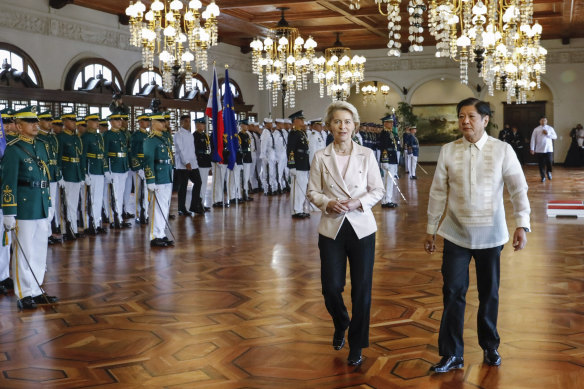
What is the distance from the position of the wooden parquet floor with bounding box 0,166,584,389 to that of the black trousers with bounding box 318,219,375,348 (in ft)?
0.73

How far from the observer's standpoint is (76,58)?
1473cm

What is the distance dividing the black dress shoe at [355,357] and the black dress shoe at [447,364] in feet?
1.34

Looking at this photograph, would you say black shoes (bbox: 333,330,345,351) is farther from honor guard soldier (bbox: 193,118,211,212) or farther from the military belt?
honor guard soldier (bbox: 193,118,211,212)

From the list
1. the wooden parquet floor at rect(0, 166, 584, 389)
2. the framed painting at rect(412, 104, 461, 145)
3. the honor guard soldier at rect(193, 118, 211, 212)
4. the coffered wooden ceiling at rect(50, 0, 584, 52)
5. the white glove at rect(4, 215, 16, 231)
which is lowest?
the wooden parquet floor at rect(0, 166, 584, 389)

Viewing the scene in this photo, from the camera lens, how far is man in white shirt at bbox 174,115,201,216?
11.4 m

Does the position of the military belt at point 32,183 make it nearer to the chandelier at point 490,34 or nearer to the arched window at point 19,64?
the chandelier at point 490,34

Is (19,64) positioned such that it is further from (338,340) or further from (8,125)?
(338,340)

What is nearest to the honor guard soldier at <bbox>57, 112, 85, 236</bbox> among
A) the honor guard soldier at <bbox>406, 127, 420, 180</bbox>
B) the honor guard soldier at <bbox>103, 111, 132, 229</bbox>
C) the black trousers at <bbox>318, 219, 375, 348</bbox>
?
the honor guard soldier at <bbox>103, 111, 132, 229</bbox>

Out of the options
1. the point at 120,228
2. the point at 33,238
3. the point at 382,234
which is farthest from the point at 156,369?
the point at 120,228

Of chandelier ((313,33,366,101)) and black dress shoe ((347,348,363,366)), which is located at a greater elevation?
chandelier ((313,33,366,101))

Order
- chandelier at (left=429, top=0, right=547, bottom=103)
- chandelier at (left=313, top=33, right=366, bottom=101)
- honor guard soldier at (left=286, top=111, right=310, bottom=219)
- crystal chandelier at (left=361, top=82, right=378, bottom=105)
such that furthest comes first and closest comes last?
crystal chandelier at (left=361, top=82, right=378, bottom=105) < chandelier at (left=313, top=33, right=366, bottom=101) < honor guard soldier at (left=286, top=111, right=310, bottom=219) < chandelier at (left=429, top=0, right=547, bottom=103)

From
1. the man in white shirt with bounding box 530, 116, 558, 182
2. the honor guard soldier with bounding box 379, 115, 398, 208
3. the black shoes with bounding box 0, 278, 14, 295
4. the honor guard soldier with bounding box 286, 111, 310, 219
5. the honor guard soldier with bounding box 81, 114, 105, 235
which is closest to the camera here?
the black shoes with bounding box 0, 278, 14, 295

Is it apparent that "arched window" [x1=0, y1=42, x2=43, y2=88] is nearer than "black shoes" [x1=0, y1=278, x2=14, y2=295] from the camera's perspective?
No

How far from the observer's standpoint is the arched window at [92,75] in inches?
573
